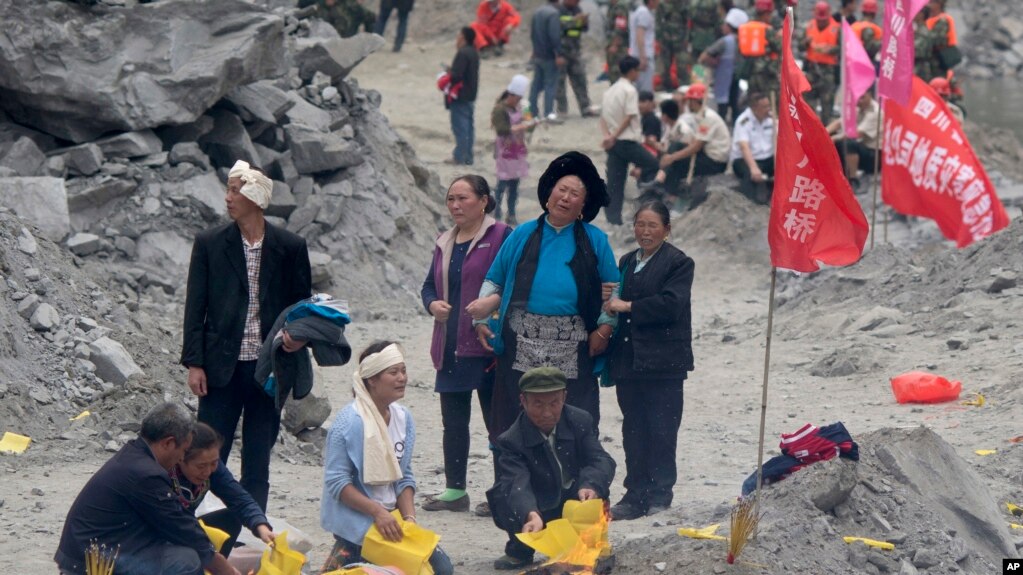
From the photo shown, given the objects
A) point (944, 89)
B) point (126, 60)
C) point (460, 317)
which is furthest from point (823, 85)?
point (460, 317)

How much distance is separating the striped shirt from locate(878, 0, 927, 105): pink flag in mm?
7661

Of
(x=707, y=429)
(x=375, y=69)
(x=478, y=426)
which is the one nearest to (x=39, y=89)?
(x=478, y=426)

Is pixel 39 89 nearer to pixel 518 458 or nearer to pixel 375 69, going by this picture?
pixel 518 458

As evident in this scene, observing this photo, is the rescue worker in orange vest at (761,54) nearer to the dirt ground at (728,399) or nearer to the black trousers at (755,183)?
the black trousers at (755,183)

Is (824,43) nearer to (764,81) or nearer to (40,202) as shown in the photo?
(764,81)

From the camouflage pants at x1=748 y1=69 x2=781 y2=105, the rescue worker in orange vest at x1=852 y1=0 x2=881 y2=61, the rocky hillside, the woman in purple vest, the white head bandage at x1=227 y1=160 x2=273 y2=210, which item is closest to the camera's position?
the white head bandage at x1=227 y1=160 x2=273 y2=210

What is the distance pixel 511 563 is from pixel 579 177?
179 cm

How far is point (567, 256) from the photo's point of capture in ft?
22.6

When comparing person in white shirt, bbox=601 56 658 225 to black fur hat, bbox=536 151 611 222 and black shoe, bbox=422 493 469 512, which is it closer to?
black shoe, bbox=422 493 469 512

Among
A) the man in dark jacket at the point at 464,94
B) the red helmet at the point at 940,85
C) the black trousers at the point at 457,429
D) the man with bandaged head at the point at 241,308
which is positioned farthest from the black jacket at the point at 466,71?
the man with bandaged head at the point at 241,308

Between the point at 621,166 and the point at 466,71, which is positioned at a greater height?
the point at 466,71

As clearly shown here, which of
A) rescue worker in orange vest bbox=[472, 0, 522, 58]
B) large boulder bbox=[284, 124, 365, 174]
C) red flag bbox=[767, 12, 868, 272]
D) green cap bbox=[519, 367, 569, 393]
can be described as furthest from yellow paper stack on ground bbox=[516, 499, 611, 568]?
rescue worker in orange vest bbox=[472, 0, 522, 58]

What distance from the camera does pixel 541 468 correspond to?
20.3 ft

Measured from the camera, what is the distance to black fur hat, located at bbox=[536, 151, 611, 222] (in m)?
6.84
